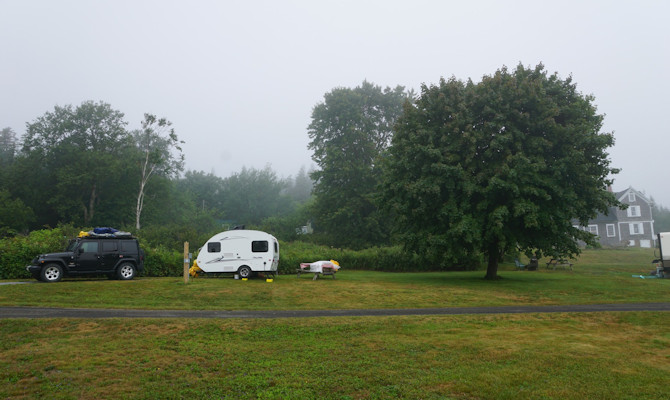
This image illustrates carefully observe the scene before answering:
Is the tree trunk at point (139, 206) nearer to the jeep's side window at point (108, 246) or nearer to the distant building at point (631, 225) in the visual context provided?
the jeep's side window at point (108, 246)

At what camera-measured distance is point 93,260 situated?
18875 mm

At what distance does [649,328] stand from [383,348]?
24.8 ft

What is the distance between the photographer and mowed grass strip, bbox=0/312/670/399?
19.9 ft

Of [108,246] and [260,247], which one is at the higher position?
[108,246]

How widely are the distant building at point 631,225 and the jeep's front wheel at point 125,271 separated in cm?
6095

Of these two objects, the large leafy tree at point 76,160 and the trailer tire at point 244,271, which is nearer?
the trailer tire at point 244,271

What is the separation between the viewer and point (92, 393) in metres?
5.88

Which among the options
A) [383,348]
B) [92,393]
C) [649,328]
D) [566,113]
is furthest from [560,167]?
[92,393]

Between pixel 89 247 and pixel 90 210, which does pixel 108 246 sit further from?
pixel 90 210

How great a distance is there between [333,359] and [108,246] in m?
15.7

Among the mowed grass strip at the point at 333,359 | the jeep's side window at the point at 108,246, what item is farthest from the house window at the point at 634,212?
the jeep's side window at the point at 108,246

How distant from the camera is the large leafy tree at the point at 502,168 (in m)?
20.9

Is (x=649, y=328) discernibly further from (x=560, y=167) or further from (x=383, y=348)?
(x=560, y=167)

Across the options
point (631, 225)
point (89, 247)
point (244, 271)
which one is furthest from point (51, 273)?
point (631, 225)
